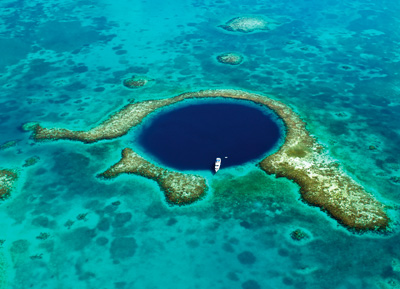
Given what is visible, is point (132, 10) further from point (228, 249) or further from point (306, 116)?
point (228, 249)

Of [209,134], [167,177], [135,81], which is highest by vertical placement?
[135,81]

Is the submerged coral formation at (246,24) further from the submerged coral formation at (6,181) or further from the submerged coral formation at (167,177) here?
the submerged coral formation at (6,181)

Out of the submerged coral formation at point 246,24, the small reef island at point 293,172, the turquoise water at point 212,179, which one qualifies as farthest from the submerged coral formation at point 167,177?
the submerged coral formation at point 246,24

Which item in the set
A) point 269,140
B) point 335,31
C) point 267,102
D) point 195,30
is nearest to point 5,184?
point 269,140

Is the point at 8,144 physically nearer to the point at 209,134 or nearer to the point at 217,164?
the point at 209,134

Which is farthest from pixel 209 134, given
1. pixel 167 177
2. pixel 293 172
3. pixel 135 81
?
pixel 135 81
